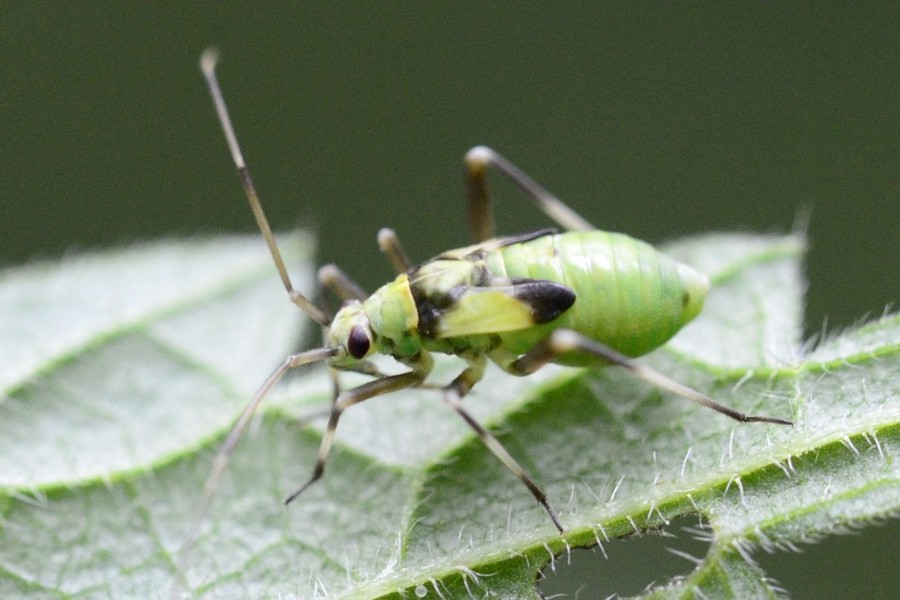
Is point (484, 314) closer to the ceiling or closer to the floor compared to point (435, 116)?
closer to the floor

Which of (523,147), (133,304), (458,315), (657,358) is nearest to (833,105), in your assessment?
(523,147)

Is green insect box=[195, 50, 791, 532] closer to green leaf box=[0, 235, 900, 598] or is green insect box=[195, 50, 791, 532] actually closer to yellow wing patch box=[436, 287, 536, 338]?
yellow wing patch box=[436, 287, 536, 338]

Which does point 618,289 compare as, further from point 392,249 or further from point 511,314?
point 392,249

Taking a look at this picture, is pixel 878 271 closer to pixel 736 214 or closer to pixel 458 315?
pixel 736 214

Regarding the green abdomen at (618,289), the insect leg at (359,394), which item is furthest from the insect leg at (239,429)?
the green abdomen at (618,289)

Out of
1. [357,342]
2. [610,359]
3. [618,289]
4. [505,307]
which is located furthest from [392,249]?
[610,359]

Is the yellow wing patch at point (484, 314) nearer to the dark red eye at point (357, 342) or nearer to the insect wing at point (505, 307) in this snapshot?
the insect wing at point (505, 307)
